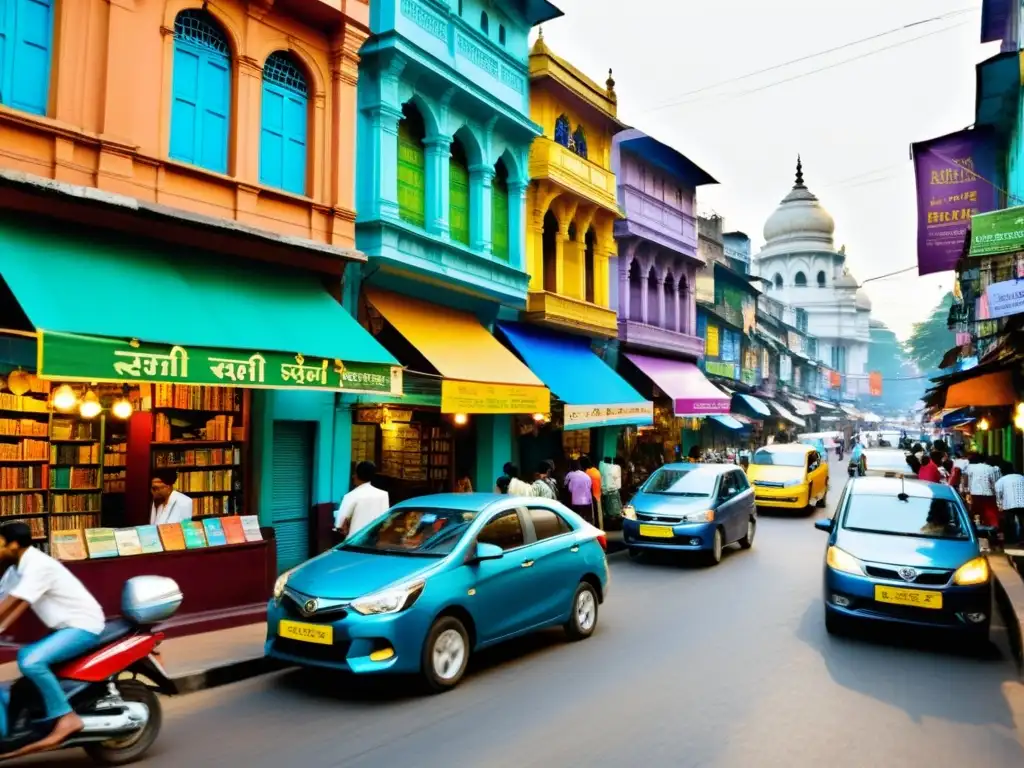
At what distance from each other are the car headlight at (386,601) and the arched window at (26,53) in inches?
268

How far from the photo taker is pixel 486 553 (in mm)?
6871

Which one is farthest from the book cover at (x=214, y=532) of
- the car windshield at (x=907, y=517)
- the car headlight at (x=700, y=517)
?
the car headlight at (x=700, y=517)

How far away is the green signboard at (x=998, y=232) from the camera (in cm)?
1262

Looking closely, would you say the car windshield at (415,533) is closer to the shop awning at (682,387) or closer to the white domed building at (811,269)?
the shop awning at (682,387)

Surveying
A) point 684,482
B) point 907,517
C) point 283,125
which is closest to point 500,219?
point 283,125

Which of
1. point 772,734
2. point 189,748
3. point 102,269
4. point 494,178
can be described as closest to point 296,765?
point 189,748

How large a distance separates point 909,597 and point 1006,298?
24.7 feet

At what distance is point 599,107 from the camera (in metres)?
20.1

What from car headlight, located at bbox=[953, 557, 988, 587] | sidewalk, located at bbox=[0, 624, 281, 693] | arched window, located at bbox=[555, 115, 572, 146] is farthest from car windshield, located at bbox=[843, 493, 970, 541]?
arched window, located at bbox=[555, 115, 572, 146]

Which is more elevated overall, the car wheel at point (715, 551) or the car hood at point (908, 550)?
the car hood at point (908, 550)

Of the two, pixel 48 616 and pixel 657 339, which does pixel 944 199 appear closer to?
pixel 657 339

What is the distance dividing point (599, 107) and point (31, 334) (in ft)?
52.4

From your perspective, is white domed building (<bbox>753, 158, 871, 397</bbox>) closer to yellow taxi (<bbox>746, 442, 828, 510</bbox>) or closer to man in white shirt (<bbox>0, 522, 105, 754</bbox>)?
yellow taxi (<bbox>746, 442, 828, 510</bbox>)

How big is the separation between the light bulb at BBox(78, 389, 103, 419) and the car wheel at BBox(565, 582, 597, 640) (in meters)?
6.21
